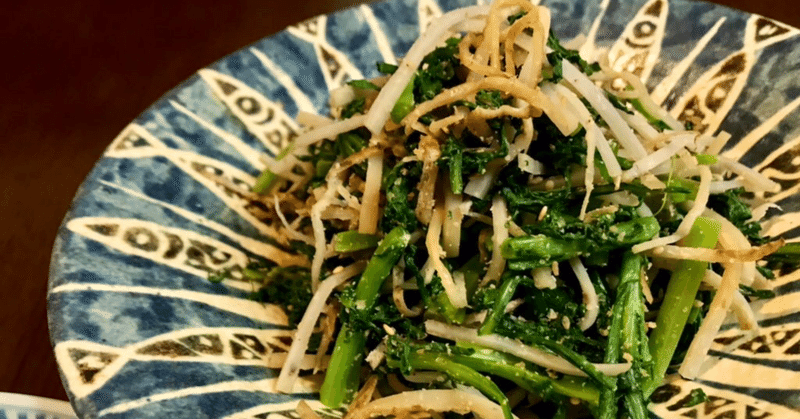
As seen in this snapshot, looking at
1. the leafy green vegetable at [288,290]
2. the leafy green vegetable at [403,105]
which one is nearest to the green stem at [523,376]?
the leafy green vegetable at [288,290]

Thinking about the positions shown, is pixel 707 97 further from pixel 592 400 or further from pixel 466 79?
pixel 592 400

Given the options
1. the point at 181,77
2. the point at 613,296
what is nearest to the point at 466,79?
the point at 613,296

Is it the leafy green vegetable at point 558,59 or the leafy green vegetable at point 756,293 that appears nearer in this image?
the leafy green vegetable at point 558,59

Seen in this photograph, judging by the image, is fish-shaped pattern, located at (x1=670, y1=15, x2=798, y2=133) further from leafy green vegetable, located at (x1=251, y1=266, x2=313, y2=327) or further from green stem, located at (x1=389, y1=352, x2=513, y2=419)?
leafy green vegetable, located at (x1=251, y1=266, x2=313, y2=327)

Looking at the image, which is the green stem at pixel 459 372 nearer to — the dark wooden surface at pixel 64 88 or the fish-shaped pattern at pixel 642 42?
the dark wooden surface at pixel 64 88

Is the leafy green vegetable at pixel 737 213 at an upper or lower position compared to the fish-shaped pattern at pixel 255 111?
upper
